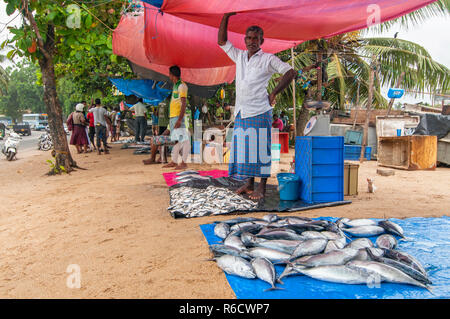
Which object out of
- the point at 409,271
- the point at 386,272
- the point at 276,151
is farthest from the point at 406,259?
the point at 276,151

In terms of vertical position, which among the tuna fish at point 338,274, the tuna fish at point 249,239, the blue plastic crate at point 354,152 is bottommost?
the tuna fish at point 338,274

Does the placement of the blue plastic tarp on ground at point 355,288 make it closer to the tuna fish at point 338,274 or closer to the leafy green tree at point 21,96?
the tuna fish at point 338,274

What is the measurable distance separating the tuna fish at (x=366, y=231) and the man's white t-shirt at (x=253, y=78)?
1805 millimetres

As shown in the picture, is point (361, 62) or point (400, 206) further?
point (361, 62)

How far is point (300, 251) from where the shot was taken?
2.12m

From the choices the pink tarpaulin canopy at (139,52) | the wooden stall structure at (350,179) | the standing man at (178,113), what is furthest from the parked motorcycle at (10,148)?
the wooden stall structure at (350,179)

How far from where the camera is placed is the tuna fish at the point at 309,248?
211 centimetres

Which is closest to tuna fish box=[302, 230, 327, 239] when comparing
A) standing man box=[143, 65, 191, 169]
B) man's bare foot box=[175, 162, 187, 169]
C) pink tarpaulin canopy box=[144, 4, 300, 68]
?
pink tarpaulin canopy box=[144, 4, 300, 68]

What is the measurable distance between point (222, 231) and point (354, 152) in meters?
7.83

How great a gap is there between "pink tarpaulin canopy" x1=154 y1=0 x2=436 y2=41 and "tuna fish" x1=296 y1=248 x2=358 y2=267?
2444 mm
